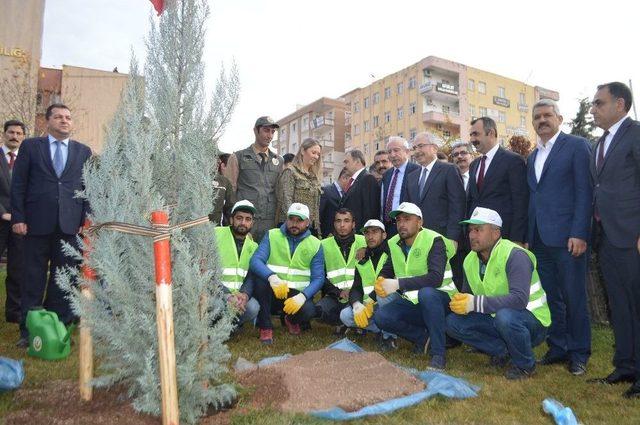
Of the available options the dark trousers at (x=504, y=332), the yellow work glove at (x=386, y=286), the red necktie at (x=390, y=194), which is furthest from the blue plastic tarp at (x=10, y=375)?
the red necktie at (x=390, y=194)

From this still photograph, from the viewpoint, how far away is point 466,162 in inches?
291

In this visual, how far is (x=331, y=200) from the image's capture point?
7293 mm

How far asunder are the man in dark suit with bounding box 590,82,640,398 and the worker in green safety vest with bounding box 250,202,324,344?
3031 millimetres

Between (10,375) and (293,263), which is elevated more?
(293,263)

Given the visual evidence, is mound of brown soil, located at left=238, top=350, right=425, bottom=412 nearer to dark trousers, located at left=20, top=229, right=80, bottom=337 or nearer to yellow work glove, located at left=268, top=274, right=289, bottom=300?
yellow work glove, located at left=268, top=274, right=289, bottom=300

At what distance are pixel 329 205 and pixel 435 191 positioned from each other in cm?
194

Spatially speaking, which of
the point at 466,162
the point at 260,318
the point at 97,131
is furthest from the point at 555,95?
the point at 260,318

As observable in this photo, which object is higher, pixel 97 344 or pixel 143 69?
pixel 143 69

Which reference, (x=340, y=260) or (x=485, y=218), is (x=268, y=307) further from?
(x=485, y=218)

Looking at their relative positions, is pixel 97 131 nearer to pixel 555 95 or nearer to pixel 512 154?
pixel 512 154

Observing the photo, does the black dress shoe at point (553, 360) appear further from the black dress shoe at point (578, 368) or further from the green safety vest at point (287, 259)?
the green safety vest at point (287, 259)

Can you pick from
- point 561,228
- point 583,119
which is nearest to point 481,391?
point 561,228

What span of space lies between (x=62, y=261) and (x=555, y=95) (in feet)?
181

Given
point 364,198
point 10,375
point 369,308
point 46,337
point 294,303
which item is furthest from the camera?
point 364,198
